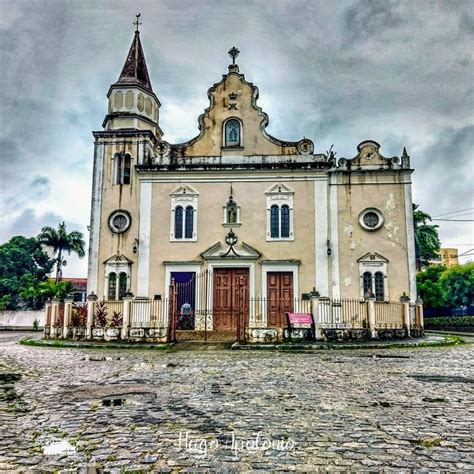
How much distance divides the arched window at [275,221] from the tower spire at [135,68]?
984cm

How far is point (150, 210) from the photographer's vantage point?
931 inches

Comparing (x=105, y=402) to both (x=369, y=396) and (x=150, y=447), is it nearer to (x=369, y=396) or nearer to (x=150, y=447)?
(x=150, y=447)

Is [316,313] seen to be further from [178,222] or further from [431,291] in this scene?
[431,291]

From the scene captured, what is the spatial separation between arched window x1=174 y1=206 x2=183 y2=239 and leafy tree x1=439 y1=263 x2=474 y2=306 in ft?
73.5

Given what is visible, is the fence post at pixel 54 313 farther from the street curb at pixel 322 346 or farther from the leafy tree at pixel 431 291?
the leafy tree at pixel 431 291

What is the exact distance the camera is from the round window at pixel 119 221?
23.7m

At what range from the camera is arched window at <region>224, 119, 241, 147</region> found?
24203 millimetres

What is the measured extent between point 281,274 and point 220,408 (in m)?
16.3

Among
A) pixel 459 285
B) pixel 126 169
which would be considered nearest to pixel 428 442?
pixel 126 169

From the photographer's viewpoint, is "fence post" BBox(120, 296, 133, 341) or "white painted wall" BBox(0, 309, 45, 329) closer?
"fence post" BBox(120, 296, 133, 341)

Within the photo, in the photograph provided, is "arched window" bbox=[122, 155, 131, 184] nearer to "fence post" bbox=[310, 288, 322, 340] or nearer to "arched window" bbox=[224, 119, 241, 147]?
"arched window" bbox=[224, 119, 241, 147]

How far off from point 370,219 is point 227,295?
793cm

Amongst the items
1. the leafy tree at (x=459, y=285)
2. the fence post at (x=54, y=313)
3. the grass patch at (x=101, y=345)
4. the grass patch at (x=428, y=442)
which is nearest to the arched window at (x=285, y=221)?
the grass patch at (x=101, y=345)

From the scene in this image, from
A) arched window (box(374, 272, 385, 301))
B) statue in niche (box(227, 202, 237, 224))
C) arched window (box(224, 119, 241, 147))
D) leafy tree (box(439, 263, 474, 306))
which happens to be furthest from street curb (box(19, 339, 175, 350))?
leafy tree (box(439, 263, 474, 306))
